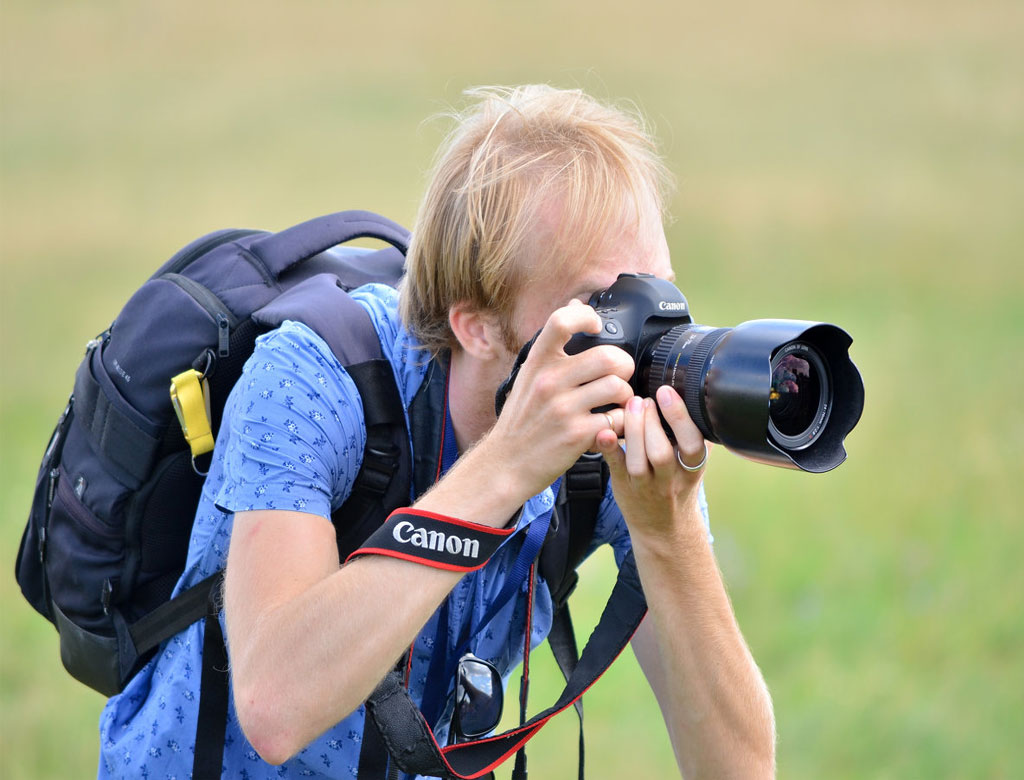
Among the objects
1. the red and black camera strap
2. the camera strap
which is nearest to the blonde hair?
the red and black camera strap

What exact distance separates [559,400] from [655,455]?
7.0 inches

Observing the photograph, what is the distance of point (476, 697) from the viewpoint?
7.13 feet

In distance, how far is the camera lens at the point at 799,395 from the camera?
6.13ft

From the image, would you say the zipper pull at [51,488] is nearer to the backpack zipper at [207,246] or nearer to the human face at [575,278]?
the backpack zipper at [207,246]

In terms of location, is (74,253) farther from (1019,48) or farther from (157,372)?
(1019,48)

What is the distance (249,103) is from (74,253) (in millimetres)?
5093

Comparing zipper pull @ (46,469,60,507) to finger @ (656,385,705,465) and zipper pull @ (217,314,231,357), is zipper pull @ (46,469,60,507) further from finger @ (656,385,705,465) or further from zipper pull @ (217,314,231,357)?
finger @ (656,385,705,465)

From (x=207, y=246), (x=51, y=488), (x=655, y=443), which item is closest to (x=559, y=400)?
(x=655, y=443)

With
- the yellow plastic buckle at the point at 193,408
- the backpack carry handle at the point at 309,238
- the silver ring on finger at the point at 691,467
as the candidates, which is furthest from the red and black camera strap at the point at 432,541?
the backpack carry handle at the point at 309,238

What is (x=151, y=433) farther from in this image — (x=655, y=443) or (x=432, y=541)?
(x=655, y=443)

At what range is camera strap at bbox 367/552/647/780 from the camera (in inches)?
78.3

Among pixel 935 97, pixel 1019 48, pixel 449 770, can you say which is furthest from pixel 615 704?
pixel 1019 48

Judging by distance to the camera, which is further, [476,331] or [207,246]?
[207,246]

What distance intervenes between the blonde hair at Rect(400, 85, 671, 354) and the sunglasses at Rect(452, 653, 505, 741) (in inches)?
23.7
